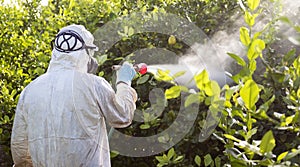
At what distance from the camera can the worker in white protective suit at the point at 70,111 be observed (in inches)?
120

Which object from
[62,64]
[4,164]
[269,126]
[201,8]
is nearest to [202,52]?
[201,8]

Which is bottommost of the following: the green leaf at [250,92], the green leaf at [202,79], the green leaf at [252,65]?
the green leaf at [250,92]

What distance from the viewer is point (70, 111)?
3.05m

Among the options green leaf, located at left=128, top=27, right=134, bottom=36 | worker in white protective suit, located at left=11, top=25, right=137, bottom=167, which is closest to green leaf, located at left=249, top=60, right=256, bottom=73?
worker in white protective suit, located at left=11, top=25, right=137, bottom=167

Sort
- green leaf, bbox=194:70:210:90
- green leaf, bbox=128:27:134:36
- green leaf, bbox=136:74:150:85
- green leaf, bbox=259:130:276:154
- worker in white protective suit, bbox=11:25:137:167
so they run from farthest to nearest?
green leaf, bbox=128:27:134:36 < green leaf, bbox=136:74:150:85 < worker in white protective suit, bbox=11:25:137:167 < green leaf, bbox=194:70:210:90 < green leaf, bbox=259:130:276:154

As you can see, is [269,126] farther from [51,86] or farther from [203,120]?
[51,86]

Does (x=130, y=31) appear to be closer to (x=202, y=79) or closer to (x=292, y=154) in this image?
(x=202, y=79)

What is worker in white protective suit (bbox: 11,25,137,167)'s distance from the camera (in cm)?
306

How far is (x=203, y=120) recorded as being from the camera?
3584mm

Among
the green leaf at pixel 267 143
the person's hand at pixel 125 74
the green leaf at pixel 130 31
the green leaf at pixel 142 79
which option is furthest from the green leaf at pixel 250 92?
the green leaf at pixel 130 31

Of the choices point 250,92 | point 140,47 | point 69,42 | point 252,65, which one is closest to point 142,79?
point 140,47

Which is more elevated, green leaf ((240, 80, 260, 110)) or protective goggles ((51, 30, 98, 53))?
protective goggles ((51, 30, 98, 53))

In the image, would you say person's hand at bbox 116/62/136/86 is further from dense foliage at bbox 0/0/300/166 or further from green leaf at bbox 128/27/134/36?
green leaf at bbox 128/27/134/36

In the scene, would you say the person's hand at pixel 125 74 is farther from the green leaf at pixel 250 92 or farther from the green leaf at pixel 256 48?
the green leaf at pixel 250 92
